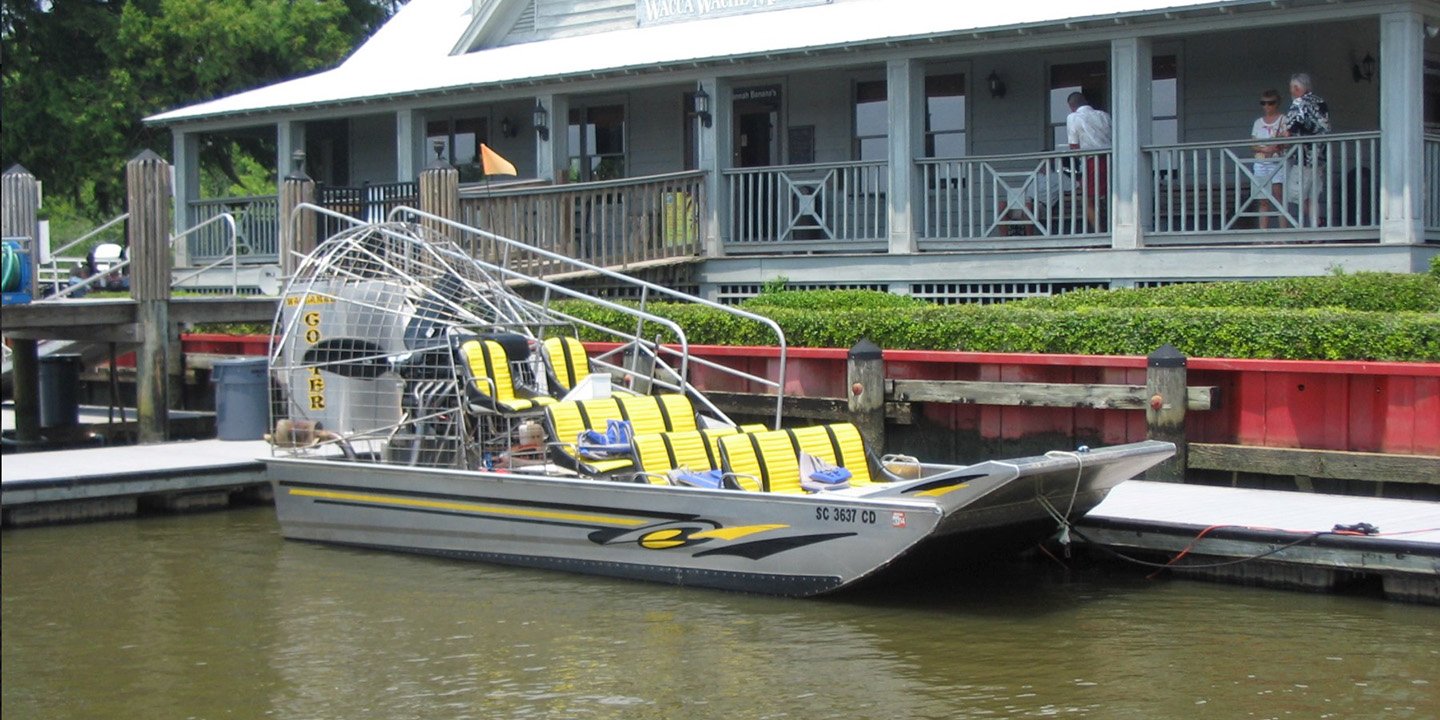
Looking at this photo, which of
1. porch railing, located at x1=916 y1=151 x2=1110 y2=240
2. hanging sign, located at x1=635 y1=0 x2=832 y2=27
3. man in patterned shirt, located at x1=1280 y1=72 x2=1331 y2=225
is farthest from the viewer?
hanging sign, located at x1=635 y1=0 x2=832 y2=27

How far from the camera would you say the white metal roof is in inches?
803

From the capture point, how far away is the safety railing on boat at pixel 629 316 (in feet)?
48.1

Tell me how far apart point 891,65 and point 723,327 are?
5322 millimetres

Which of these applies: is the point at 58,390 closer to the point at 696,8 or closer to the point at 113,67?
the point at 696,8

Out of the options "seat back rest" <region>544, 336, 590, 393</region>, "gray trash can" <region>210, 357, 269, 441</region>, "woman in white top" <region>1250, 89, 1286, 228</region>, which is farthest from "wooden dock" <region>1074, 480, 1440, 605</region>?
"gray trash can" <region>210, 357, 269, 441</region>

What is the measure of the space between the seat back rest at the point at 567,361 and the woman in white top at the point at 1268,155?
7.93 metres

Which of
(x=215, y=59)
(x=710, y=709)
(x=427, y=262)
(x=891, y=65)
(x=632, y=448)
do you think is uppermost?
(x=215, y=59)

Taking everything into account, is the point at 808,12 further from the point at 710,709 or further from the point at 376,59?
the point at 710,709

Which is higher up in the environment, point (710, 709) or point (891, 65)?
point (891, 65)

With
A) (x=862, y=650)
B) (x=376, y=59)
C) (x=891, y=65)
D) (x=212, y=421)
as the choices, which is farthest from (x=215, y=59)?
(x=862, y=650)

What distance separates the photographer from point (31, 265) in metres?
18.8

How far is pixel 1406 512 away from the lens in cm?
1227

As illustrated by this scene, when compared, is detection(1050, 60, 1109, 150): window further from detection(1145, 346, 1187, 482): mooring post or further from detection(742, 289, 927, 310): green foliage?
detection(1145, 346, 1187, 482): mooring post

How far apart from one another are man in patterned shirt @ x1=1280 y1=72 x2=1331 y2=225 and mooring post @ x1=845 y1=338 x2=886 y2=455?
5.65m
